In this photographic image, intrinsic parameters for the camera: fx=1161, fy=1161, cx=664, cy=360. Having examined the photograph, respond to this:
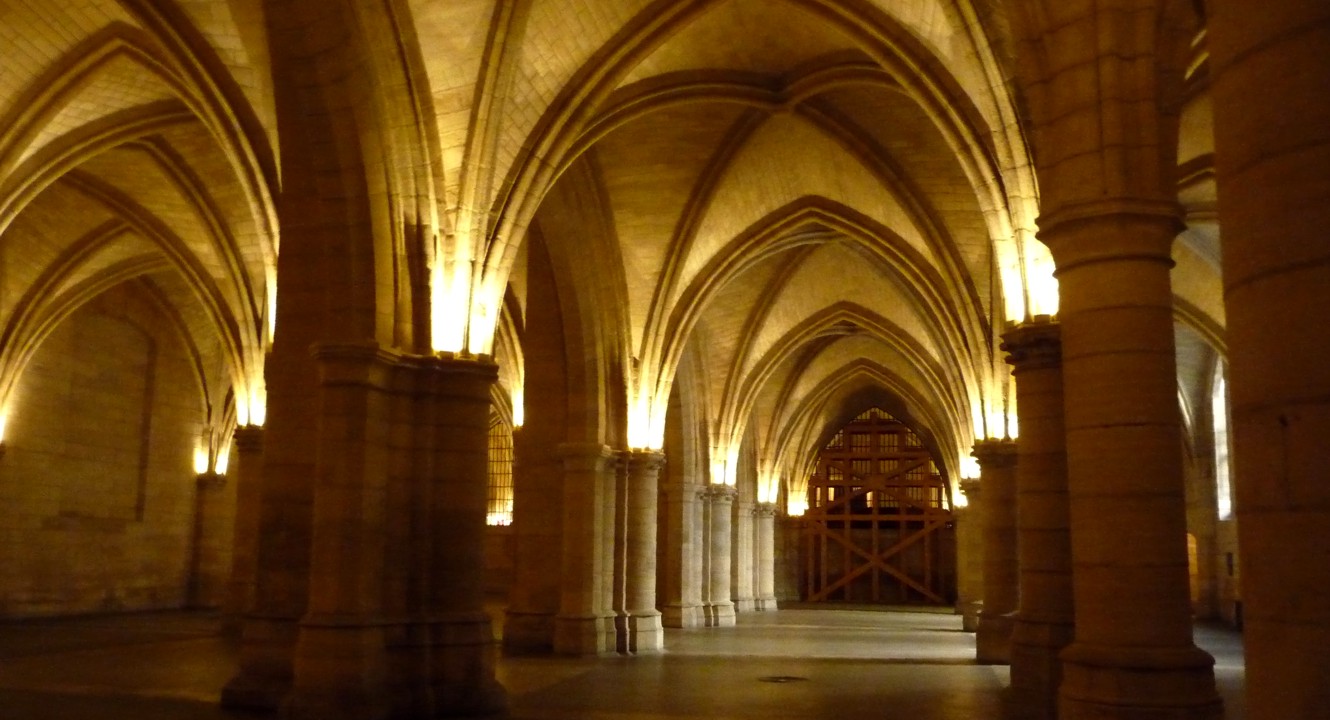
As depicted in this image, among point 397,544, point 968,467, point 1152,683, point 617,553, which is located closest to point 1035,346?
point 1152,683

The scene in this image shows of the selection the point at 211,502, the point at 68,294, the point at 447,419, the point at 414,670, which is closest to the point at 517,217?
the point at 447,419

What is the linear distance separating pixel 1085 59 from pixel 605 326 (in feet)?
39.1

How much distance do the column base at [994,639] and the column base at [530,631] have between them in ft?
20.5

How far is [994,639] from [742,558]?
48.5ft

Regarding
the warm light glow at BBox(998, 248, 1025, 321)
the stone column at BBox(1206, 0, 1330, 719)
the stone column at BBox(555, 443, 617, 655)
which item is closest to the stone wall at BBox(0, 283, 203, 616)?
the stone column at BBox(555, 443, 617, 655)

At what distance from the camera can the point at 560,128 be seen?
13.3 metres

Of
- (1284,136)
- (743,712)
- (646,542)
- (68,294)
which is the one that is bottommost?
(743,712)

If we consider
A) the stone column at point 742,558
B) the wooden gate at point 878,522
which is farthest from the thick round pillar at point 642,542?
the wooden gate at point 878,522

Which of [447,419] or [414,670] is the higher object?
[447,419]

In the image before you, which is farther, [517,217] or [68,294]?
[68,294]

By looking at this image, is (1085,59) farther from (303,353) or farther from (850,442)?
(850,442)

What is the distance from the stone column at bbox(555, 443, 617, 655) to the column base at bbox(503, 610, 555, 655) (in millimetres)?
390

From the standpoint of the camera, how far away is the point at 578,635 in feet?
54.9

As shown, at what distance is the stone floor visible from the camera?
1081 cm
